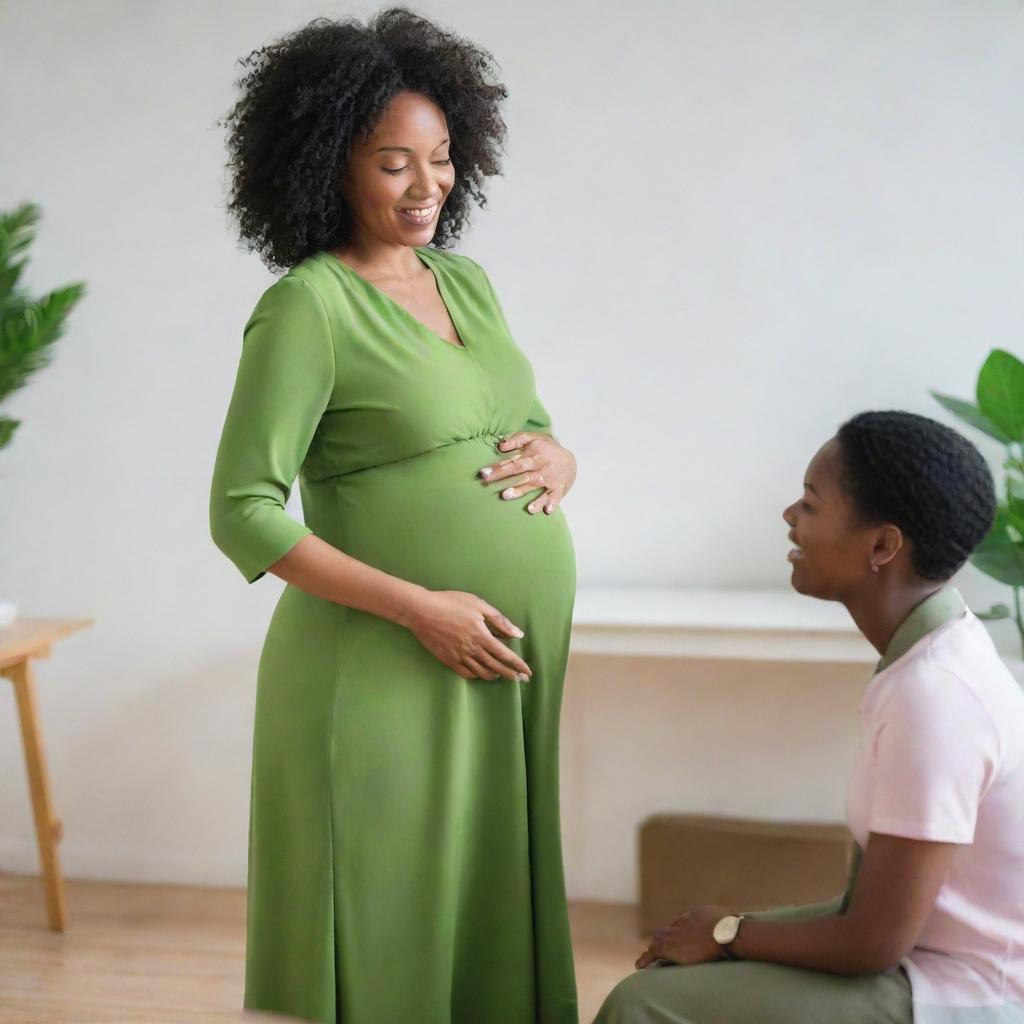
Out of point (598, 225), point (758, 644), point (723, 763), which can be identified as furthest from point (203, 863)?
point (598, 225)

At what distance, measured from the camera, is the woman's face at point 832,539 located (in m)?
1.45

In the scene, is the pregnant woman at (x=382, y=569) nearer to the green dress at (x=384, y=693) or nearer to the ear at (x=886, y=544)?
the green dress at (x=384, y=693)

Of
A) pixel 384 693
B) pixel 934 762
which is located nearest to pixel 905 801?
pixel 934 762

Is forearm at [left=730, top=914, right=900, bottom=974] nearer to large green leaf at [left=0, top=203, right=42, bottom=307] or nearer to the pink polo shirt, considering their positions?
the pink polo shirt

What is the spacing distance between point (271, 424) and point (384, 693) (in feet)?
1.34

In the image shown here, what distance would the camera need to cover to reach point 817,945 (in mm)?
1395

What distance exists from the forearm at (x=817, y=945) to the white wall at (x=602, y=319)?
1.60 meters

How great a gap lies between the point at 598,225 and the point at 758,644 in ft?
3.58

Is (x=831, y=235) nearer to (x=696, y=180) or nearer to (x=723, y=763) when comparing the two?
(x=696, y=180)

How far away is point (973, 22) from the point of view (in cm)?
277

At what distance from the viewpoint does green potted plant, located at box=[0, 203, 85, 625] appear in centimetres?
308

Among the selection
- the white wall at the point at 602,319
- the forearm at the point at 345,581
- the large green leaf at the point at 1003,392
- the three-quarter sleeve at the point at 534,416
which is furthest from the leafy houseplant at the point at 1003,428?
the forearm at the point at 345,581

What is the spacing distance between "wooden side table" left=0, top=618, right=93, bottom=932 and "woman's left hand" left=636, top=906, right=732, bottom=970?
1834 mm

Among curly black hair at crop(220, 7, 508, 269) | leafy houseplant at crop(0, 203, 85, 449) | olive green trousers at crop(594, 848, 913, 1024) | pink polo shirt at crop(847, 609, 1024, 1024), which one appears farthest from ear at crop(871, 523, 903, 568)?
leafy houseplant at crop(0, 203, 85, 449)
